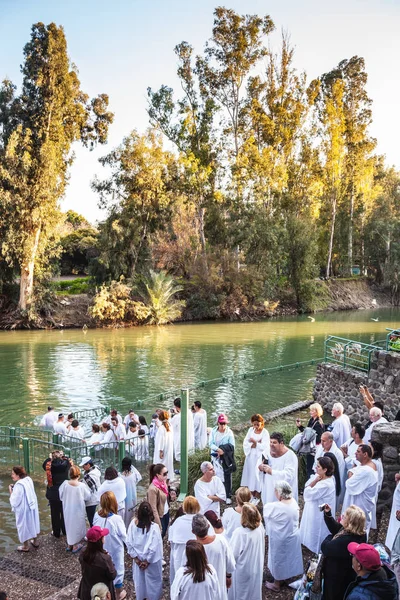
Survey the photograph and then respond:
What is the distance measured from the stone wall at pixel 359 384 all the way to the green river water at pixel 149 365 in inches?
72.1

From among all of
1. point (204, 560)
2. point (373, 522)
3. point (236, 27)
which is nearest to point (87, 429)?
point (373, 522)

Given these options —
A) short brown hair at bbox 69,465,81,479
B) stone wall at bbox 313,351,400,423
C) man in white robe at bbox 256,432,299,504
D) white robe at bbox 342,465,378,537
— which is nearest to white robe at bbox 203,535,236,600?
man in white robe at bbox 256,432,299,504

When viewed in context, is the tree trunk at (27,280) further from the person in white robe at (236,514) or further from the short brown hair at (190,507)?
the short brown hair at (190,507)

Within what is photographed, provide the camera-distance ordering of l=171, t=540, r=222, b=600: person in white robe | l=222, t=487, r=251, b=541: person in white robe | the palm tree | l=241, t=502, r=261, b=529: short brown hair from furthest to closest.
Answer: the palm tree
l=222, t=487, r=251, b=541: person in white robe
l=241, t=502, r=261, b=529: short brown hair
l=171, t=540, r=222, b=600: person in white robe

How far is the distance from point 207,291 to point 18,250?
16.1 meters

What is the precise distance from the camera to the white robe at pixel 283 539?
6426mm

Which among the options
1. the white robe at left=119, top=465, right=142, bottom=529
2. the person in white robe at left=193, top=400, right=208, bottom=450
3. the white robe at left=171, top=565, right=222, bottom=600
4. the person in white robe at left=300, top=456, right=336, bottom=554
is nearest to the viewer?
the white robe at left=171, top=565, right=222, bottom=600

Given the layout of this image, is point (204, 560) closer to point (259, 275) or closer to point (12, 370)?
point (12, 370)

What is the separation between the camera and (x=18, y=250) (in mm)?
37000

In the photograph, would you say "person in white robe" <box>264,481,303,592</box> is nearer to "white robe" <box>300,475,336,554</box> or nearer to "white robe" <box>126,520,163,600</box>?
"white robe" <box>300,475,336,554</box>

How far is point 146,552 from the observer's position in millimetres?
6098

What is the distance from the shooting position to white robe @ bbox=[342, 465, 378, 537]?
7031mm

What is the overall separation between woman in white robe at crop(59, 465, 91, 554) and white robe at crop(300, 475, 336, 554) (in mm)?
3399

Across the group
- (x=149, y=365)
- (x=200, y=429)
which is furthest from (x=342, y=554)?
(x=149, y=365)
